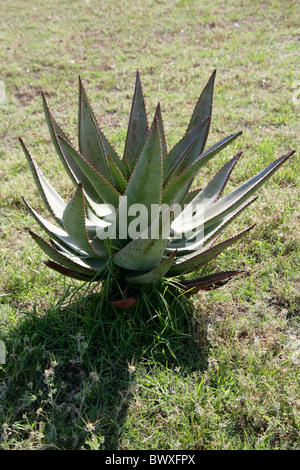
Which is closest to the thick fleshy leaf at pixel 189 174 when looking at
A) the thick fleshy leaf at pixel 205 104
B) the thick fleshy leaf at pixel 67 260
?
the thick fleshy leaf at pixel 205 104

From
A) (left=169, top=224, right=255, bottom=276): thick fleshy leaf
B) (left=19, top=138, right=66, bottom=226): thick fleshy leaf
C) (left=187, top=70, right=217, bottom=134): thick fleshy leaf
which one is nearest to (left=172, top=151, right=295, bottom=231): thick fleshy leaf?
(left=169, top=224, right=255, bottom=276): thick fleshy leaf

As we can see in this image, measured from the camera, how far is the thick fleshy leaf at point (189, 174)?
2.02 metres

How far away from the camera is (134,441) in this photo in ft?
6.39

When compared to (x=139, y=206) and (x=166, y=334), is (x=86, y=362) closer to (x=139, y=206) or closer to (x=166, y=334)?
(x=166, y=334)

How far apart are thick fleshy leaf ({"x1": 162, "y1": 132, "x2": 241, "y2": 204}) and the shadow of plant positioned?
0.56m

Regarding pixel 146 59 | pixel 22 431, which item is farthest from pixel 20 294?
pixel 146 59

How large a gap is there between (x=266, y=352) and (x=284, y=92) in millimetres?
3838

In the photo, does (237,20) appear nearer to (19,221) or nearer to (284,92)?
(284,92)

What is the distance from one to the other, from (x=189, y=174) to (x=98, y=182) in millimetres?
472

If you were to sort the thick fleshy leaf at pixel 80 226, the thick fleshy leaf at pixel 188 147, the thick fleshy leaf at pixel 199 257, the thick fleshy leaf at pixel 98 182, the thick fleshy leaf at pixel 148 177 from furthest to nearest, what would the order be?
the thick fleshy leaf at pixel 188 147
the thick fleshy leaf at pixel 199 257
the thick fleshy leaf at pixel 98 182
the thick fleshy leaf at pixel 80 226
the thick fleshy leaf at pixel 148 177

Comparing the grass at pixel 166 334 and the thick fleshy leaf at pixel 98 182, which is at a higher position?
the thick fleshy leaf at pixel 98 182

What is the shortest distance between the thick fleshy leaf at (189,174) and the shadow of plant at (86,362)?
0.56m

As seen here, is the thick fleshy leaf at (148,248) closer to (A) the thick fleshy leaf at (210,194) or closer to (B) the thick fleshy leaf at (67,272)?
(B) the thick fleshy leaf at (67,272)

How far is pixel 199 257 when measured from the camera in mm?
2297
